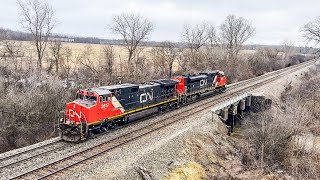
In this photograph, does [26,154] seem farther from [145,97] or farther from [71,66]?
[71,66]

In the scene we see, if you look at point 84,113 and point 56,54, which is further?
point 56,54

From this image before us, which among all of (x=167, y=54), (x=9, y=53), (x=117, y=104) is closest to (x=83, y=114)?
(x=117, y=104)

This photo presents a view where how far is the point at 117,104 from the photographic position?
2100 centimetres

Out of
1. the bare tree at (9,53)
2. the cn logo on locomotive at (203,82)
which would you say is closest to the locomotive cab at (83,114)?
the cn logo on locomotive at (203,82)

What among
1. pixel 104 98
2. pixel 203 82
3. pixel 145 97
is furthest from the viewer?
pixel 203 82

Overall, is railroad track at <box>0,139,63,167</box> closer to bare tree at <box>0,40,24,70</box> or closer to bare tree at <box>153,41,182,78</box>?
bare tree at <box>0,40,24,70</box>

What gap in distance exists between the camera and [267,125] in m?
21.8

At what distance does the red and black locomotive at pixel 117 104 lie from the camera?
728 inches

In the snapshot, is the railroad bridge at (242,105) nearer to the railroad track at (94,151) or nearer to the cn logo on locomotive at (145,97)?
the railroad track at (94,151)

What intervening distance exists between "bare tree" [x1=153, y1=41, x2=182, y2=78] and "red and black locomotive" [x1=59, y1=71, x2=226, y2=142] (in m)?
20.6

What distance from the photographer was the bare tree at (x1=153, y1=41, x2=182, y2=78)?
170 ft

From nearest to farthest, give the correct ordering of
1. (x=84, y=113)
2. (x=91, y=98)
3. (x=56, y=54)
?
(x=84, y=113) → (x=91, y=98) → (x=56, y=54)

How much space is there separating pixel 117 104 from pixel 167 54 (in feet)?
112

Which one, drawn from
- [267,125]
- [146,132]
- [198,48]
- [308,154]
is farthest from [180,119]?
[198,48]
